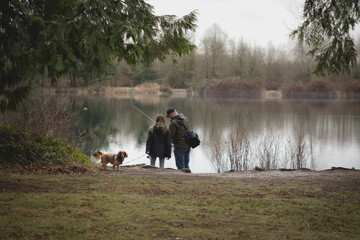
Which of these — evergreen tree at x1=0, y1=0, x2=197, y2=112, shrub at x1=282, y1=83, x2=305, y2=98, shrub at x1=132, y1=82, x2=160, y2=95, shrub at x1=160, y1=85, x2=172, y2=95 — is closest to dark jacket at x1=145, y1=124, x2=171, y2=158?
evergreen tree at x1=0, y1=0, x2=197, y2=112

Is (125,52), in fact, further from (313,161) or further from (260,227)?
(313,161)

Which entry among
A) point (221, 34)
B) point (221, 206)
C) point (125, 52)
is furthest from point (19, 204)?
point (221, 34)

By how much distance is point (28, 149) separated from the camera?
299 inches

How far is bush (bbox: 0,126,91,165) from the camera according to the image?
Answer: 7.45m

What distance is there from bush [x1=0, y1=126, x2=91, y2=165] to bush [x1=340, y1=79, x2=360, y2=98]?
52.2 metres

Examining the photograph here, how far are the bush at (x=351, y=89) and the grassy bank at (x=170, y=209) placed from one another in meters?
50.9

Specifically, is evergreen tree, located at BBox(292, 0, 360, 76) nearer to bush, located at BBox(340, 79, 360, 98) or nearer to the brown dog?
the brown dog

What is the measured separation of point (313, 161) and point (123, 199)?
38.8ft

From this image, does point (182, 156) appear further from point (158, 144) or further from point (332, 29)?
point (332, 29)

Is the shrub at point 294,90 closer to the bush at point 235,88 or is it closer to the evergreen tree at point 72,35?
the bush at point 235,88

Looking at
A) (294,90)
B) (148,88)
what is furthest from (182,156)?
(148,88)

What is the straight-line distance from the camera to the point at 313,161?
1535 cm

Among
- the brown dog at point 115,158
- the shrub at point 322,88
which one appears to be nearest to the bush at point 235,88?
the shrub at point 322,88

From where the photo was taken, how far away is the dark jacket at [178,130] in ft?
30.3
